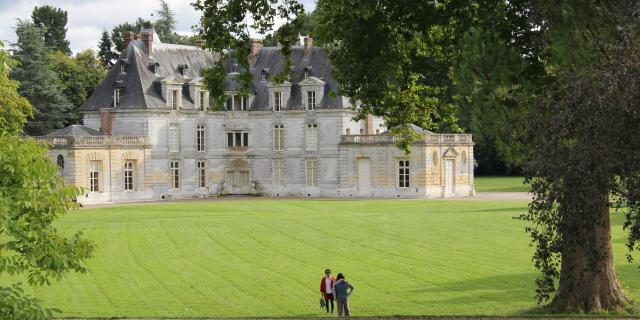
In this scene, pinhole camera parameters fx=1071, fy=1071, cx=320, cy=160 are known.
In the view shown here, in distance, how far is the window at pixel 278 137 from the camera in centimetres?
5591

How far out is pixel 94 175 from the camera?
50.6 m

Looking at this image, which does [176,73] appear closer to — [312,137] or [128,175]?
[128,175]

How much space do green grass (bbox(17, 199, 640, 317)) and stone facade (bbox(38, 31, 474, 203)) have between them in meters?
10.8

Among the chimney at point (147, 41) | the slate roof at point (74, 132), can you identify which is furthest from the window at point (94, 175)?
the chimney at point (147, 41)

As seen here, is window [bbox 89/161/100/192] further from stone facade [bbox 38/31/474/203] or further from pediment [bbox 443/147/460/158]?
pediment [bbox 443/147/460/158]

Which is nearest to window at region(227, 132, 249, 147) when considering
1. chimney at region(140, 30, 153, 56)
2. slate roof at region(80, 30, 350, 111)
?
slate roof at region(80, 30, 350, 111)

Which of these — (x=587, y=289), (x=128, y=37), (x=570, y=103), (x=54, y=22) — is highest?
(x=54, y=22)

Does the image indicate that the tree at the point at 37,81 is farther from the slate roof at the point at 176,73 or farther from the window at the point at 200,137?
the window at the point at 200,137

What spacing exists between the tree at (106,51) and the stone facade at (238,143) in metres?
22.1

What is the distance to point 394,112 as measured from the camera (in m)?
22.0

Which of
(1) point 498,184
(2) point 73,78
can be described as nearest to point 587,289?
(1) point 498,184

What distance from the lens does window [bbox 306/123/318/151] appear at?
2157 inches

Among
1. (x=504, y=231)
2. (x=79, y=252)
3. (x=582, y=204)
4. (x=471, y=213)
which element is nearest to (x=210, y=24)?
(x=79, y=252)

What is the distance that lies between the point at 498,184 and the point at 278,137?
56.1 feet
